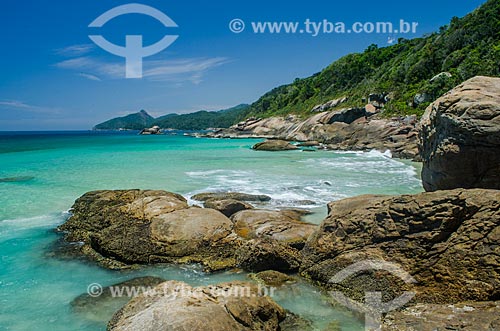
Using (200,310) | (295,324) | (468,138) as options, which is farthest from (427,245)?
(200,310)

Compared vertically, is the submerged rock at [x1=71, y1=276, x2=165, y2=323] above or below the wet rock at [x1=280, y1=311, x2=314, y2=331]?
below

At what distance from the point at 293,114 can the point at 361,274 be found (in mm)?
79320

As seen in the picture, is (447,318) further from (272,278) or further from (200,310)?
(200,310)

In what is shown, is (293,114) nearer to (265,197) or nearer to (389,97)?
(389,97)

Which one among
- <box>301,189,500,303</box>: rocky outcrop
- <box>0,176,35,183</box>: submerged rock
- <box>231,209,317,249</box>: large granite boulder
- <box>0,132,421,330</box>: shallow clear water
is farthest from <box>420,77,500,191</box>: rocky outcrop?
<box>0,176,35,183</box>: submerged rock

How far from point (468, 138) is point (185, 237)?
7.49m

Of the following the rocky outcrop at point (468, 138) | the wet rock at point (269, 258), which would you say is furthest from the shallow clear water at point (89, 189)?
the rocky outcrop at point (468, 138)

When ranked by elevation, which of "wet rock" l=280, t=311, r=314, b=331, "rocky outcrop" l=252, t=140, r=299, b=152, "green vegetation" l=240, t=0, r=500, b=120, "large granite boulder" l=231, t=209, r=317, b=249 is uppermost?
"green vegetation" l=240, t=0, r=500, b=120

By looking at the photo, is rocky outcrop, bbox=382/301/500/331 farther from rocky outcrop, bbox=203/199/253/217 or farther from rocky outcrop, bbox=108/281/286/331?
rocky outcrop, bbox=203/199/253/217

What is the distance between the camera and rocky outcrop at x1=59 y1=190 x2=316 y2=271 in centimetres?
843

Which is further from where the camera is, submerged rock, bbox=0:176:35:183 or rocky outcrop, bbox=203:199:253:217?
submerged rock, bbox=0:176:35:183

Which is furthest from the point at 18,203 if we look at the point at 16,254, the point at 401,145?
the point at 401,145

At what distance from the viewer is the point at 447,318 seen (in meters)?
5.44

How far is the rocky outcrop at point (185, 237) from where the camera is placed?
8.43m
